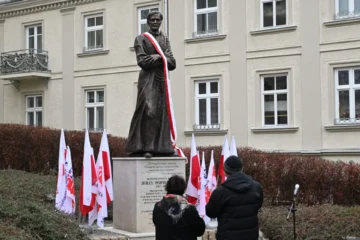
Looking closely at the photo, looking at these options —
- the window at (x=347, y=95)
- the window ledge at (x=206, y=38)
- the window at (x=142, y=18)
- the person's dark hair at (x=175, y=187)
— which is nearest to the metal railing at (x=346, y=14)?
the window at (x=347, y=95)

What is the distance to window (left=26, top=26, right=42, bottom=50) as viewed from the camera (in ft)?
101

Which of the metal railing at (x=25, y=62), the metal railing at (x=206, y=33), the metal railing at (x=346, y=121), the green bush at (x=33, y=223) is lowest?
the green bush at (x=33, y=223)

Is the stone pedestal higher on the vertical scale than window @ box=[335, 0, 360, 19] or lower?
lower

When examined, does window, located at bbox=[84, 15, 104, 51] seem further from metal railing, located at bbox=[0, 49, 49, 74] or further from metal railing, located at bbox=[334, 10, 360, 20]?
metal railing, located at bbox=[334, 10, 360, 20]

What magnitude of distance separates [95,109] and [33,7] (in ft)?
20.5

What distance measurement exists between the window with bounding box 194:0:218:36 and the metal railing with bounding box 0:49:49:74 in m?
8.41

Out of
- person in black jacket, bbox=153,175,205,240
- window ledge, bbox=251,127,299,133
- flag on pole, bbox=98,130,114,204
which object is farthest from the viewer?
window ledge, bbox=251,127,299,133

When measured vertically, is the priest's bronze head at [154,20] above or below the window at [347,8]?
below

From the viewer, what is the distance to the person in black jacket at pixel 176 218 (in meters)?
6.21

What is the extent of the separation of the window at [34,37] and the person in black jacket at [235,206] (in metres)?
25.4

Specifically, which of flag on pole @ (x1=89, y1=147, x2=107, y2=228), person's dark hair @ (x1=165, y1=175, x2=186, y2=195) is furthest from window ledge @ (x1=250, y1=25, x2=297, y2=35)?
person's dark hair @ (x1=165, y1=175, x2=186, y2=195)

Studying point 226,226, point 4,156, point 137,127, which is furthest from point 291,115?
point 226,226

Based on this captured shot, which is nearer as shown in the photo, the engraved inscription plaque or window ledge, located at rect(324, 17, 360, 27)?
the engraved inscription plaque

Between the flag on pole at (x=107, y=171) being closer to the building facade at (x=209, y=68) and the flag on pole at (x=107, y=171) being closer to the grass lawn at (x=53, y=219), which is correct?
the grass lawn at (x=53, y=219)
